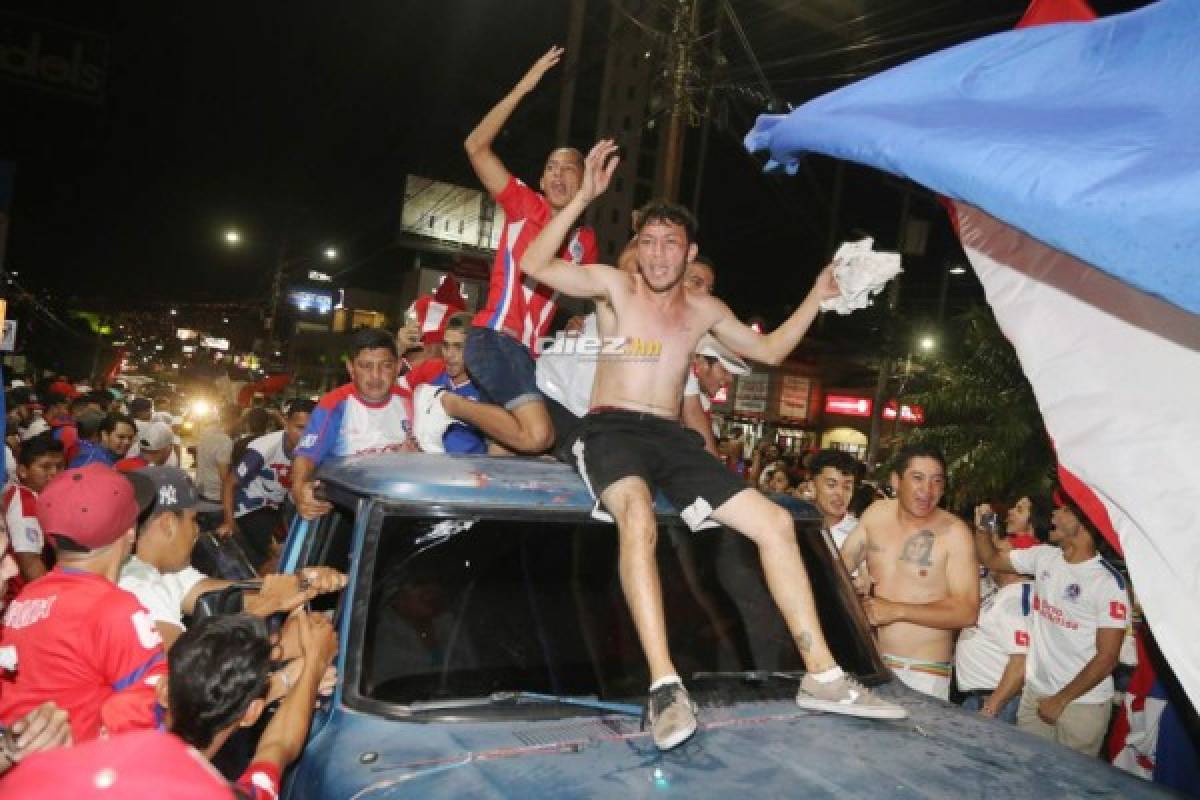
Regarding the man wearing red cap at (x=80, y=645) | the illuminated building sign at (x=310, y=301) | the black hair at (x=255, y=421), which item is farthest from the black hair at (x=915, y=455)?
the illuminated building sign at (x=310, y=301)

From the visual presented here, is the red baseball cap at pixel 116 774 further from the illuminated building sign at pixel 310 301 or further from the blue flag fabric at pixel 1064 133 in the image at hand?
the illuminated building sign at pixel 310 301

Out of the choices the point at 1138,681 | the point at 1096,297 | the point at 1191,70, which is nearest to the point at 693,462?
the point at 1096,297

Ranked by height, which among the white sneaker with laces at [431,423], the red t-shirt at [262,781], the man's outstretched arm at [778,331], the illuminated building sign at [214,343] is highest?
the illuminated building sign at [214,343]

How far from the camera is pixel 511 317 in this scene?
485 cm

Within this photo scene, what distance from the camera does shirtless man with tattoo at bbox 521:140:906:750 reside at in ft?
8.60

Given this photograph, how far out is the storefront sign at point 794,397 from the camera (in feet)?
110

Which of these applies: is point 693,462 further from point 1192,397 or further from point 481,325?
point 481,325

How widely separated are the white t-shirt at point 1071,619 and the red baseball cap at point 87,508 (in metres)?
5.08

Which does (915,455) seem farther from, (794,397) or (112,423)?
(794,397)

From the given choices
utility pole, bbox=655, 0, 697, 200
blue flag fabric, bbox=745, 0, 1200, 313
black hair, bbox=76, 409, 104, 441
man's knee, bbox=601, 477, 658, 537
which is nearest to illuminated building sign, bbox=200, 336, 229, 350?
utility pole, bbox=655, 0, 697, 200

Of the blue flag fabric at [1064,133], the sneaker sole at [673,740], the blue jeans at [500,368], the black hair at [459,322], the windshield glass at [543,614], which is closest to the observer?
the blue flag fabric at [1064,133]

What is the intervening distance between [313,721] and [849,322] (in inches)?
1332

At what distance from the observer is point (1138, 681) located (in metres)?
4.52

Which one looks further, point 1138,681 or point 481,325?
point 481,325
